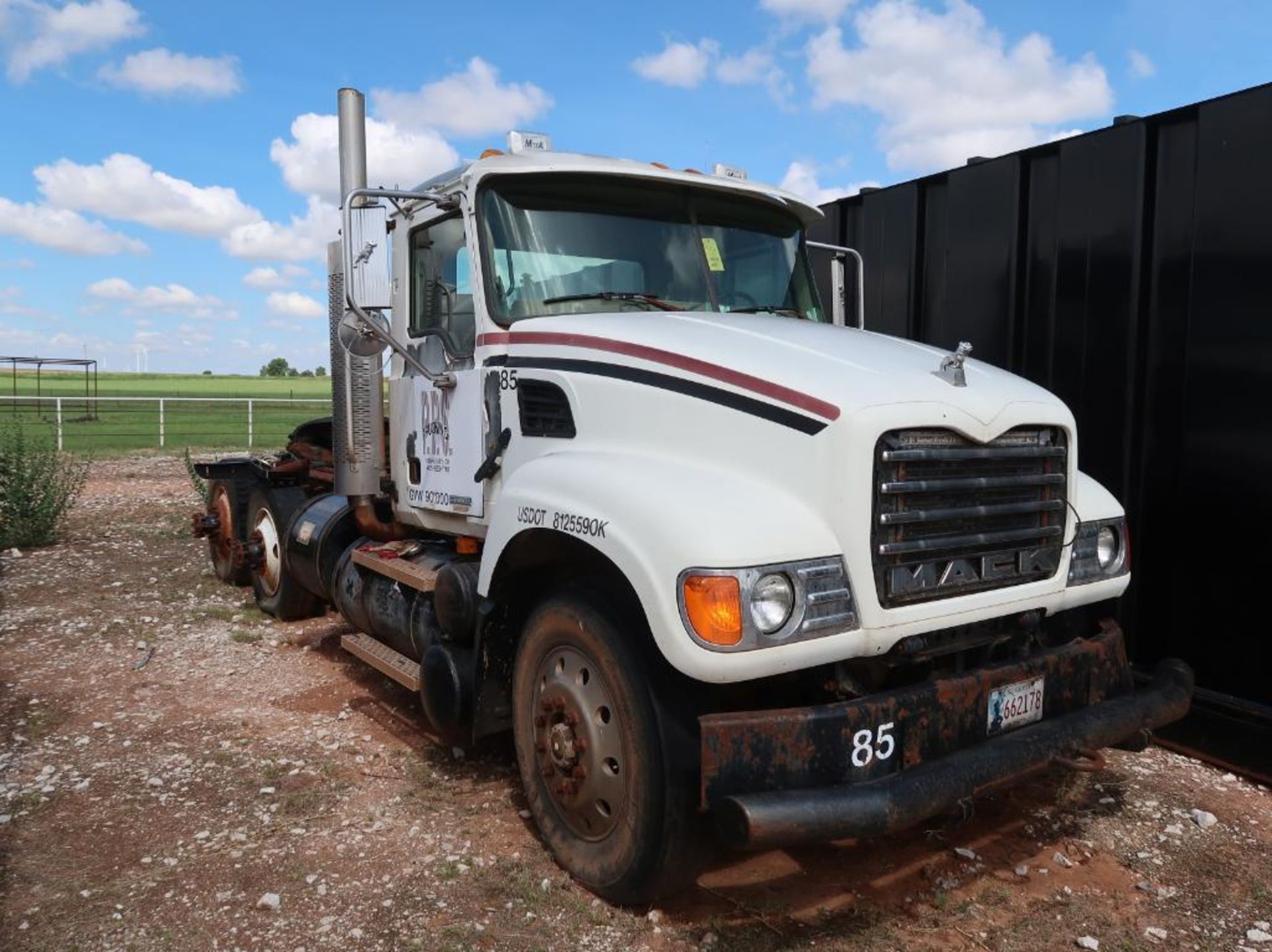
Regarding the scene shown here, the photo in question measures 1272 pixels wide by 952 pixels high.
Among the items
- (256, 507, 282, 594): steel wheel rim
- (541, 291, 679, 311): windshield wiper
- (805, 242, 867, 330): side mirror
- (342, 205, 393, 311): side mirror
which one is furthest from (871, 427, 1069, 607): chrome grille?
(256, 507, 282, 594): steel wheel rim

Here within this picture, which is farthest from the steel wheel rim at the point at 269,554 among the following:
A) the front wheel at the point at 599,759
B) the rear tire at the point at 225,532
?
the front wheel at the point at 599,759

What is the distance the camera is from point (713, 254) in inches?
192

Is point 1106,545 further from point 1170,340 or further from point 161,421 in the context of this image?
point 161,421

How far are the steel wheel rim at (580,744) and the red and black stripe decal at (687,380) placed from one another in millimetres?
1082

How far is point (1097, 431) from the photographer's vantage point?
578 cm

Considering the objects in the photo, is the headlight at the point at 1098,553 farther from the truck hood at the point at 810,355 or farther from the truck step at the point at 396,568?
the truck step at the point at 396,568

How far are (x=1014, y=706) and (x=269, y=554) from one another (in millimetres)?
6385

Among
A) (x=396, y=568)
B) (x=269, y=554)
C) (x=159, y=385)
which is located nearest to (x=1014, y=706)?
(x=396, y=568)

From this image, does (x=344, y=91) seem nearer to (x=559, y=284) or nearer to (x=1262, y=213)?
(x=559, y=284)

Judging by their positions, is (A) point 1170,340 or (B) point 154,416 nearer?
(A) point 1170,340

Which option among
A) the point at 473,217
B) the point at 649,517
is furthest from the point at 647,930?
the point at 473,217

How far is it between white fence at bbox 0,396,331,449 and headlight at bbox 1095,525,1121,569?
17.1 metres

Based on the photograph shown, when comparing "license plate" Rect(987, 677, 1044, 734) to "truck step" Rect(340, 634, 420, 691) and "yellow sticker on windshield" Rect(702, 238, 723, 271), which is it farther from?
"truck step" Rect(340, 634, 420, 691)

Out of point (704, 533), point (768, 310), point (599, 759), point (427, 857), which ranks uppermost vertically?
point (768, 310)
